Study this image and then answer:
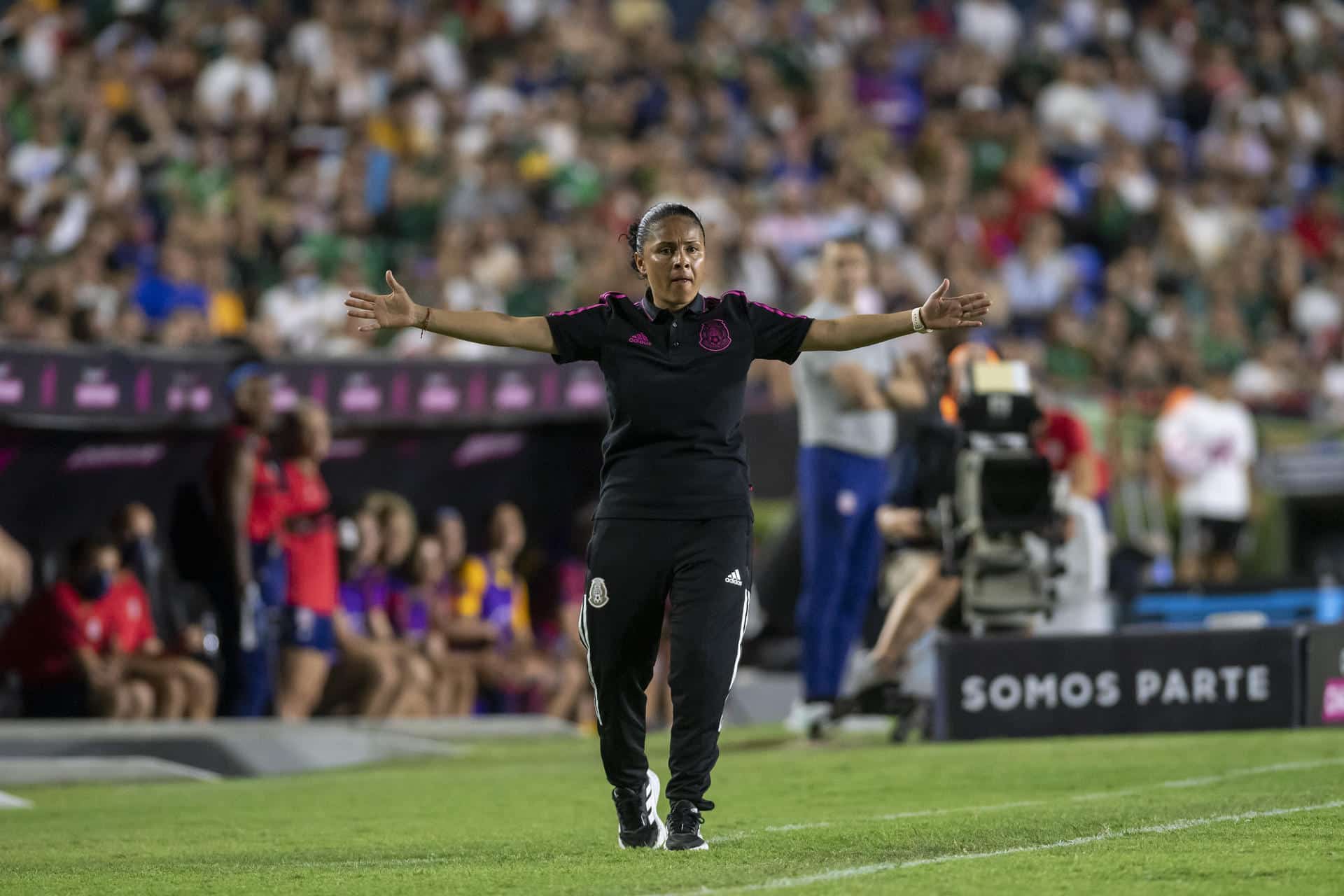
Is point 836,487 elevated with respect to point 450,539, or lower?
elevated

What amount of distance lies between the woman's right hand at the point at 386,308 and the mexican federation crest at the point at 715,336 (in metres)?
0.85

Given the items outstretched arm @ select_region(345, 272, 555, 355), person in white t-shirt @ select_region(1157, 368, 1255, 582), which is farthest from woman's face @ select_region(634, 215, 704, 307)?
person in white t-shirt @ select_region(1157, 368, 1255, 582)

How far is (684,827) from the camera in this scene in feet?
20.5

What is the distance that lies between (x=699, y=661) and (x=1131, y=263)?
1568 centimetres

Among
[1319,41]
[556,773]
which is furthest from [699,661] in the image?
[1319,41]

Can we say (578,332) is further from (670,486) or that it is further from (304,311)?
(304,311)

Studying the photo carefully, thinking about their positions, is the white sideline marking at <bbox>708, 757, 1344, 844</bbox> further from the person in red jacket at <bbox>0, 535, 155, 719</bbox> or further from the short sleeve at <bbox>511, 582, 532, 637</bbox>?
the short sleeve at <bbox>511, 582, 532, 637</bbox>

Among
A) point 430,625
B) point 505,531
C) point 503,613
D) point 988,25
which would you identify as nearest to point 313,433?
point 430,625

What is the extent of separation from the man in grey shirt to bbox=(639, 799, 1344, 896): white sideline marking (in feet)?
12.3

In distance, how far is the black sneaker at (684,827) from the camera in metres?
6.26

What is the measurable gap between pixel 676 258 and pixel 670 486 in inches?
26.3

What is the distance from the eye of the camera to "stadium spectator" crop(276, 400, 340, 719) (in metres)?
12.4

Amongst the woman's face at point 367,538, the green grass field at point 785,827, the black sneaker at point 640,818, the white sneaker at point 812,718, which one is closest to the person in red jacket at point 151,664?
the woman's face at point 367,538

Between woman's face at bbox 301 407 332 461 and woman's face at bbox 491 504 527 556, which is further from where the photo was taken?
woman's face at bbox 491 504 527 556
